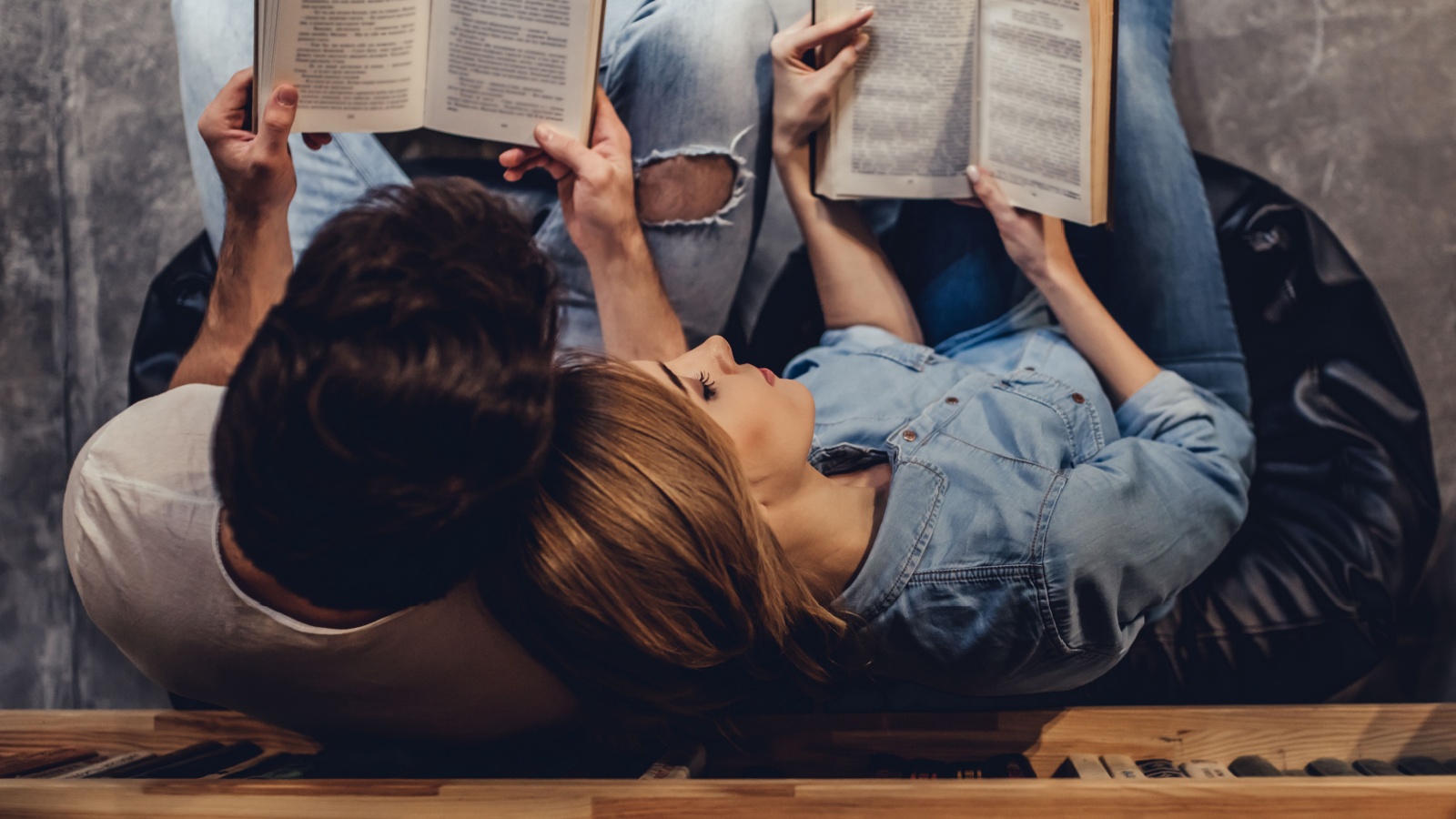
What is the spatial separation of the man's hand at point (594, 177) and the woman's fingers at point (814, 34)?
9.8 inches

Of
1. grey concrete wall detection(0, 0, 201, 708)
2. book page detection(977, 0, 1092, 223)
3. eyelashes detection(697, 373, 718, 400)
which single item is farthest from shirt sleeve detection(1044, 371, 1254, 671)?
grey concrete wall detection(0, 0, 201, 708)

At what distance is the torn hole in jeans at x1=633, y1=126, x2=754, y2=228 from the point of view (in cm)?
132

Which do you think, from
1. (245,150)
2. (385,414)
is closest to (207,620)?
(385,414)

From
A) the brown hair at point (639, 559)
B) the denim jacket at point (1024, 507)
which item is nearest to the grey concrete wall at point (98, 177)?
the denim jacket at point (1024, 507)

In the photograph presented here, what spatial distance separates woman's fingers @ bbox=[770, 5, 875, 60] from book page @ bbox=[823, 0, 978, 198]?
0.07 ft

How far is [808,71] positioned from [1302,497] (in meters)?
0.92

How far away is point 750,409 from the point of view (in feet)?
3.34

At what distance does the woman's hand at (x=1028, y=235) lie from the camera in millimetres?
1280

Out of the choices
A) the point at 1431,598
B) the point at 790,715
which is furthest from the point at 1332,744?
the point at 790,715

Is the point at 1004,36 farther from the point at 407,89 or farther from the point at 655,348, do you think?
the point at 407,89

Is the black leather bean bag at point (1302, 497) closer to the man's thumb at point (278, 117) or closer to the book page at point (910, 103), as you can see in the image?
the man's thumb at point (278, 117)

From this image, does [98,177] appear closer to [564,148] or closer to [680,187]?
[564,148]

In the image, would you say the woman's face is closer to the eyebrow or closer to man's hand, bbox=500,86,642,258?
the eyebrow

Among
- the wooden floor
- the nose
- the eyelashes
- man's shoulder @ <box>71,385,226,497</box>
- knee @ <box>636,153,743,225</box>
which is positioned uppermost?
knee @ <box>636,153,743,225</box>
